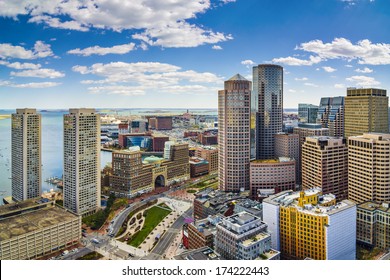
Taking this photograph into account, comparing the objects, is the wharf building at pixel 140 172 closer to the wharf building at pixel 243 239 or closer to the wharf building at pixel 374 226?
the wharf building at pixel 243 239

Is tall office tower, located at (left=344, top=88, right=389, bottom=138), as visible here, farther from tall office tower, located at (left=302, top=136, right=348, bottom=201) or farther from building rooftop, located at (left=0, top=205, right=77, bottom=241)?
building rooftop, located at (left=0, top=205, right=77, bottom=241)

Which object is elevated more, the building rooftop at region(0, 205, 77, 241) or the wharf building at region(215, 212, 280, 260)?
the wharf building at region(215, 212, 280, 260)

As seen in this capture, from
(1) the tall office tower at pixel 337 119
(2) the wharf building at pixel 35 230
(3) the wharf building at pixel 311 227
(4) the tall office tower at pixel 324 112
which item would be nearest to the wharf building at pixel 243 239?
(3) the wharf building at pixel 311 227

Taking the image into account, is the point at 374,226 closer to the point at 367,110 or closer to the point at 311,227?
the point at 311,227

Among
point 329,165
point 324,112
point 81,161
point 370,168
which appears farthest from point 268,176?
point 324,112

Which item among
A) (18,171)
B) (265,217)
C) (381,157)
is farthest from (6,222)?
(381,157)

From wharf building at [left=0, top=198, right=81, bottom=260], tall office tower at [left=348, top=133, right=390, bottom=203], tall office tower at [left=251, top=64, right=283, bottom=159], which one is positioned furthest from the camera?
tall office tower at [left=251, top=64, right=283, bottom=159]

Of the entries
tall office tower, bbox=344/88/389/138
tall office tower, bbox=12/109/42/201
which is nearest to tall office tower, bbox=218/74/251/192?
tall office tower, bbox=344/88/389/138

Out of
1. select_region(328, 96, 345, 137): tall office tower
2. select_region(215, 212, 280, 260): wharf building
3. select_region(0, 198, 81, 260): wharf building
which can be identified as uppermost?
select_region(328, 96, 345, 137): tall office tower

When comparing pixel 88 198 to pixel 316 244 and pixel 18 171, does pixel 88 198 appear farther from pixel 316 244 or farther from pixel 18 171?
pixel 316 244
